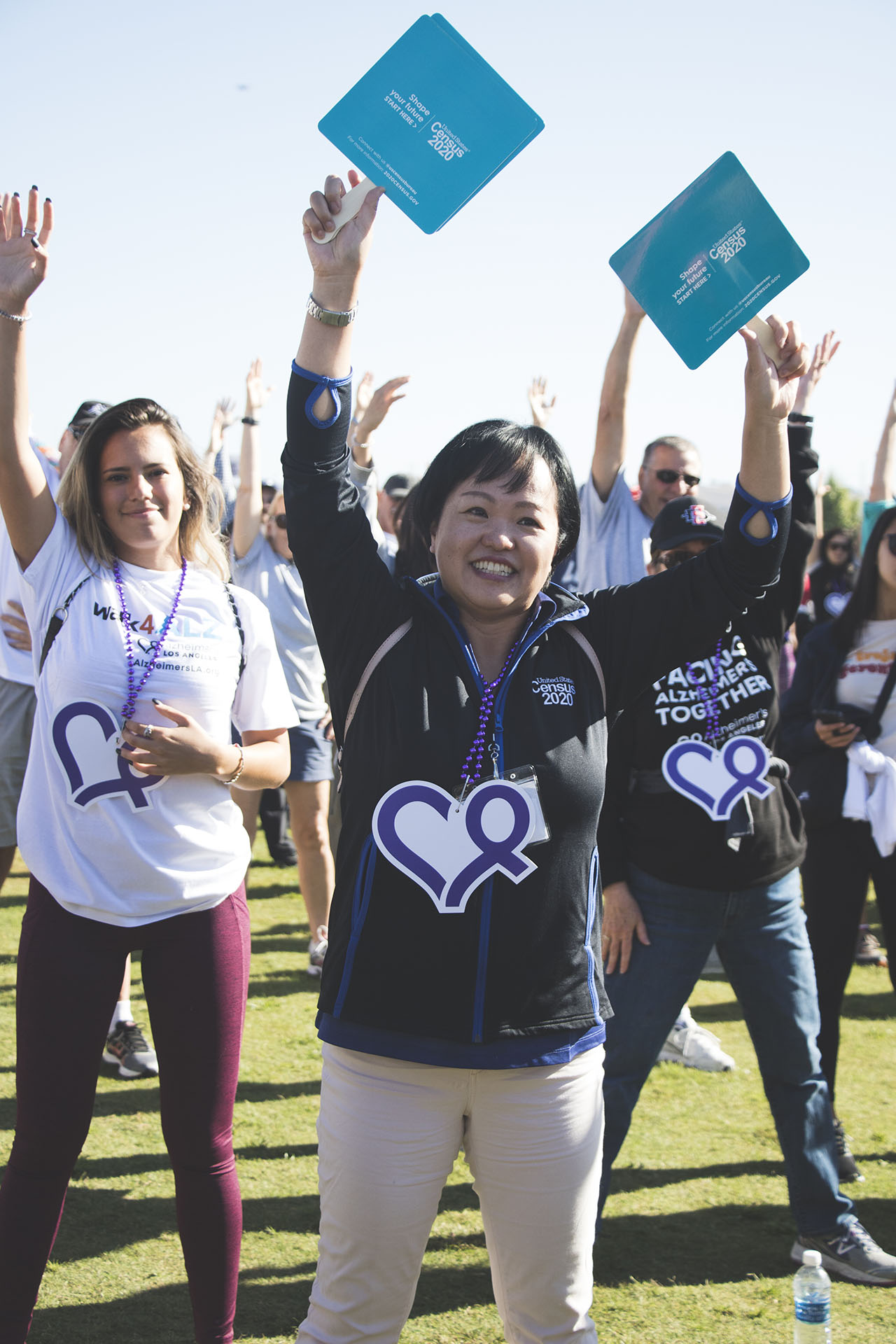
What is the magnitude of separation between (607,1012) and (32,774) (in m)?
1.39

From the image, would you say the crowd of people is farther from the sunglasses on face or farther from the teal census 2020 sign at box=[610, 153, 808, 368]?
the sunglasses on face

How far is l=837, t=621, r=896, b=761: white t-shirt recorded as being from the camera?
4.04 metres

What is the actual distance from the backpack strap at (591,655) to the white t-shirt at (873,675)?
2119 mm

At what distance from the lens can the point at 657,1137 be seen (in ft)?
14.0

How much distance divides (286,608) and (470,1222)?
3.40 metres

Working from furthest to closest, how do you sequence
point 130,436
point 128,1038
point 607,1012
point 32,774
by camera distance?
point 128,1038 < point 130,436 < point 32,774 < point 607,1012

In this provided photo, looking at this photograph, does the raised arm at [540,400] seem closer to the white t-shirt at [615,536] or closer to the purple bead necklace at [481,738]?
the white t-shirt at [615,536]

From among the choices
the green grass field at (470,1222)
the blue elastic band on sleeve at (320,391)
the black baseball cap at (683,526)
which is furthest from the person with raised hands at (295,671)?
the blue elastic band on sleeve at (320,391)

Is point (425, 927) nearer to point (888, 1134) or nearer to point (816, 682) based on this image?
point (816, 682)

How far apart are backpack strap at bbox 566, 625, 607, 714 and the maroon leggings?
1.05 m

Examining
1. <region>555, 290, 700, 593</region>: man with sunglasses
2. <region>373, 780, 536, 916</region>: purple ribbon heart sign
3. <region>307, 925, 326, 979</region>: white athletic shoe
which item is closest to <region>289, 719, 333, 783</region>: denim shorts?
<region>307, 925, 326, 979</region>: white athletic shoe

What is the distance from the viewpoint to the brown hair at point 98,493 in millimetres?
2785

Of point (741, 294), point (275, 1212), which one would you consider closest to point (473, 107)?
point (741, 294)

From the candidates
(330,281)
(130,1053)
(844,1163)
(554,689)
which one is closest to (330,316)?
(330,281)
